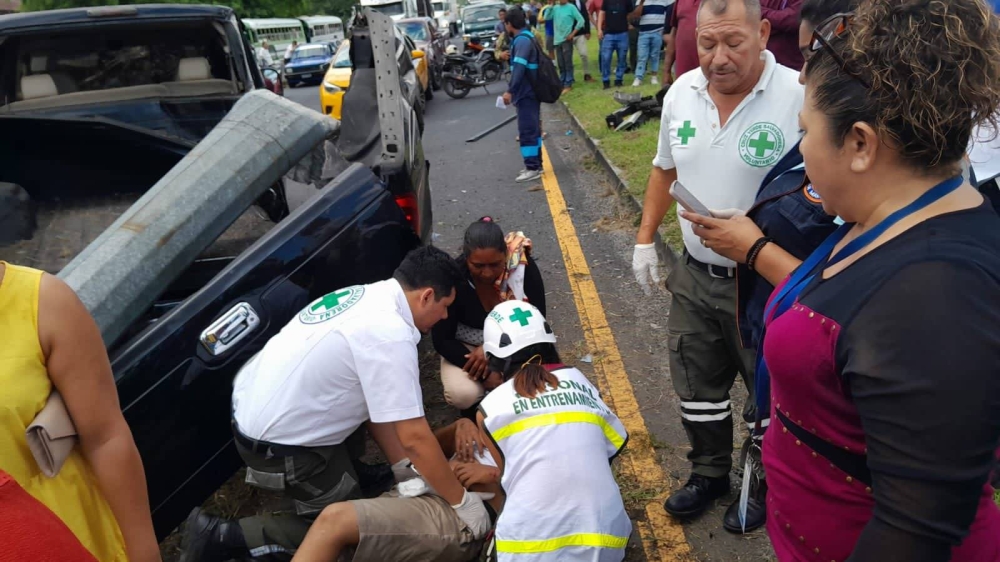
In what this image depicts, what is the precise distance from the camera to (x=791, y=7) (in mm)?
4594

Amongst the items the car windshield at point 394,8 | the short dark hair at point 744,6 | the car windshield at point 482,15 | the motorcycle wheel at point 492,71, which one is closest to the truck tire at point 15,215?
the short dark hair at point 744,6

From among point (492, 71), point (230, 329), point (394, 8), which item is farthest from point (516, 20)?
point (394, 8)

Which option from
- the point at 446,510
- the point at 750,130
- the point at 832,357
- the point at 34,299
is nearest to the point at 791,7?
the point at 750,130

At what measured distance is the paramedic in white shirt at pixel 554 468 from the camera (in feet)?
6.75

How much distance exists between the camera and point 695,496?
8.79 feet

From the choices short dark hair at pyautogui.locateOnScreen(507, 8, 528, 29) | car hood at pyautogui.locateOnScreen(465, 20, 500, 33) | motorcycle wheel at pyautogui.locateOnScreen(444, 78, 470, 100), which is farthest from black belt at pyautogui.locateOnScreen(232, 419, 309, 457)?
car hood at pyautogui.locateOnScreen(465, 20, 500, 33)

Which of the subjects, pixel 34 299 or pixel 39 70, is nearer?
pixel 34 299

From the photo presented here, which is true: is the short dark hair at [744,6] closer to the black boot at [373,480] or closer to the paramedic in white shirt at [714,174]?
the paramedic in white shirt at [714,174]

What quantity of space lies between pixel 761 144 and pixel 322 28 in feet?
130

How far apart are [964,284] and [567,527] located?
1.39 metres

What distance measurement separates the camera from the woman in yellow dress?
1.38m

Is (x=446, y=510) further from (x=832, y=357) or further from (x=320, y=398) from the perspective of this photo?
(x=832, y=357)

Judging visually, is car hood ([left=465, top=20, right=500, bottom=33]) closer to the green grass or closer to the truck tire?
the green grass

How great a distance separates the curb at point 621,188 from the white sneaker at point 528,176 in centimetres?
69
